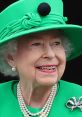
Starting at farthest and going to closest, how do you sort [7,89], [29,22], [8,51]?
[7,89] < [8,51] < [29,22]

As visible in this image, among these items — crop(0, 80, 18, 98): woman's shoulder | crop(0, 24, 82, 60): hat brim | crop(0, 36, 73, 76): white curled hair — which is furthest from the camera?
crop(0, 80, 18, 98): woman's shoulder

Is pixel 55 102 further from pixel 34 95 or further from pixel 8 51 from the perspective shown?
pixel 8 51

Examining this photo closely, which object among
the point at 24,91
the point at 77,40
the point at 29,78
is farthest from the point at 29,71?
the point at 77,40

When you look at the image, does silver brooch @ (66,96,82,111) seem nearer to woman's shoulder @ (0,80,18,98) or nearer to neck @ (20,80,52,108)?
neck @ (20,80,52,108)

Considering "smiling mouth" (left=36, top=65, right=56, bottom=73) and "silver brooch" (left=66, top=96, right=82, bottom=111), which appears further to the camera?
"silver brooch" (left=66, top=96, right=82, bottom=111)

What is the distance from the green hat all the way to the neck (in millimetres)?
268

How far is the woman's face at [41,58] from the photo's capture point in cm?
197

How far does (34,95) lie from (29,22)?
0.36 metres

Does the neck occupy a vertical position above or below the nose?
below

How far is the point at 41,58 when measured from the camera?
1.97 metres

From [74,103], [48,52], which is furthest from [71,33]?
[74,103]

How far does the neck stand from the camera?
2096 millimetres

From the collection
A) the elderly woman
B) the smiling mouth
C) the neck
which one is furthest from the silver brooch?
the smiling mouth

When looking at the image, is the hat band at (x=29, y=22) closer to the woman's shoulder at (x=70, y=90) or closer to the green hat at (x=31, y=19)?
the green hat at (x=31, y=19)
